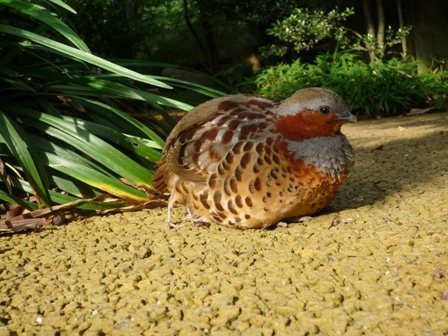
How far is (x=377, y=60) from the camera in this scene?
803cm

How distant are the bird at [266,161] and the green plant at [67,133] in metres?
0.47

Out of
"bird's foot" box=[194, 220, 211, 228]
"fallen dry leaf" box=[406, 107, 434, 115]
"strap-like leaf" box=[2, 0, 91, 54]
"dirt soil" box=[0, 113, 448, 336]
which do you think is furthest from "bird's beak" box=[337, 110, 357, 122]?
"fallen dry leaf" box=[406, 107, 434, 115]

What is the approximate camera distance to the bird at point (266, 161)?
2682 millimetres

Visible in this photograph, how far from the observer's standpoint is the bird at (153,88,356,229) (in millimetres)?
2682

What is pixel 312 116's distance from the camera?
2754 mm

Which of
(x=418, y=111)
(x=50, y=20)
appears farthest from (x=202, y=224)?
(x=418, y=111)

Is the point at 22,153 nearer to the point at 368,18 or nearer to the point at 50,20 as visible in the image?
the point at 50,20

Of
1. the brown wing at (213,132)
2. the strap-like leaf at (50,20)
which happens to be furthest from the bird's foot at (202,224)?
the strap-like leaf at (50,20)

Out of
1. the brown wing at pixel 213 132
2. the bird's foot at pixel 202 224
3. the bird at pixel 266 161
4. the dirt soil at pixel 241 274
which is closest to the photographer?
the dirt soil at pixel 241 274

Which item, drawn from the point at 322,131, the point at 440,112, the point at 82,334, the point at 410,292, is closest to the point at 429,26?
the point at 440,112

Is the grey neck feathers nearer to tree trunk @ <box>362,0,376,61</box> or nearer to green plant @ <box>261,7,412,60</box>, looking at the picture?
green plant @ <box>261,7,412,60</box>

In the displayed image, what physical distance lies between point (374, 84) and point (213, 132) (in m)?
4.91

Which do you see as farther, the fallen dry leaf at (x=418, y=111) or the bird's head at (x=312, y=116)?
the fallen dry leaf at (x=418, y=111)

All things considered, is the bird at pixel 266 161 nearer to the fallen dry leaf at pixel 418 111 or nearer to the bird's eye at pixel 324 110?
the bird's eye at pixel 324 110
